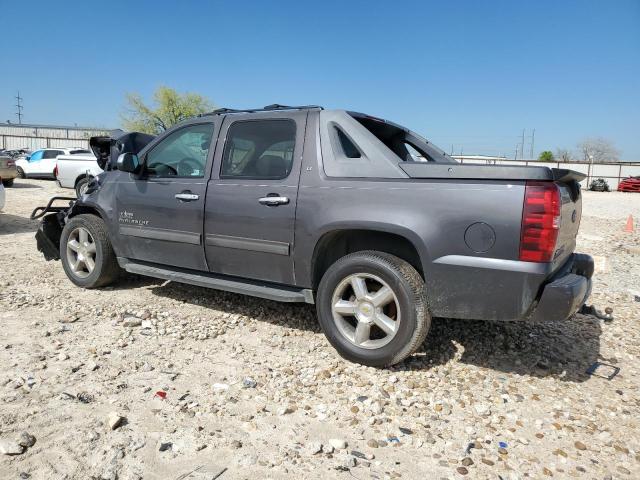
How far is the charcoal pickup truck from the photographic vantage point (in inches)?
116

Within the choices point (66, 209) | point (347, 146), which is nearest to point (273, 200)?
point (347, 146)

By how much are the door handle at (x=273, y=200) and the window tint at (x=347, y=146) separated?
1.95 ft

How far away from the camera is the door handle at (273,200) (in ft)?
12.1

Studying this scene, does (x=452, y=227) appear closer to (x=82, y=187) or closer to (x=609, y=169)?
(x=82, y=187)

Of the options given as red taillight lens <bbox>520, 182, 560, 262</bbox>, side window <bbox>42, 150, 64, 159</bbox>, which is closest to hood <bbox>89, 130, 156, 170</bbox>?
red taillight lens <bbox>520, 182, 560, 262</bbox>

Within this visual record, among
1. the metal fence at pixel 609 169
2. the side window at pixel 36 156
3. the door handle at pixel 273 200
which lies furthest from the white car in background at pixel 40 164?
the metal fence at pixel 609 169

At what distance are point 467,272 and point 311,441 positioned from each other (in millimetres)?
1424

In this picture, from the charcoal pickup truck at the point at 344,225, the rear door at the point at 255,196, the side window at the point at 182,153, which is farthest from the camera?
the side window at the point at 182,153

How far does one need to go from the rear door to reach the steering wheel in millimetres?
311

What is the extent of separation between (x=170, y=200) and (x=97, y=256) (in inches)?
49.7

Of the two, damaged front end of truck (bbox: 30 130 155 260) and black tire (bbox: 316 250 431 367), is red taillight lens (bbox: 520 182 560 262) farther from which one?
damaged front end of truck (bbox: 30 130 155 260)

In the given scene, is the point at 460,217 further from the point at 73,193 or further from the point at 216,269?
the point at 73,193

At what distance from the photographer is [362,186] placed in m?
3.42

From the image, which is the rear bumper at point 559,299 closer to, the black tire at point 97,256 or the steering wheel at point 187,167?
the steering wheel at point 187,167
